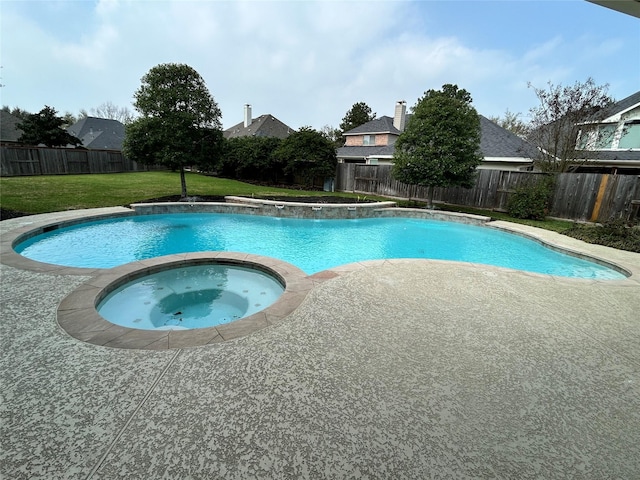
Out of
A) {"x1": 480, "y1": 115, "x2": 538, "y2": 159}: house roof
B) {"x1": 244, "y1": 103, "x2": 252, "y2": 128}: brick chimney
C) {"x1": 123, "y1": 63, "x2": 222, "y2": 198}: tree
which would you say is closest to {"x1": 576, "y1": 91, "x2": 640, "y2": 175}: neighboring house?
{"x1": 480, "y1": 115, "x2": 538, "y2": 159}: house roof

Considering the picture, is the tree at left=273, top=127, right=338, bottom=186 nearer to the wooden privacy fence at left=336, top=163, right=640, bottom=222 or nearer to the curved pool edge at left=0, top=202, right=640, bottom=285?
the wooden privacy fence at left=336, top=163, right=640, bottom=222

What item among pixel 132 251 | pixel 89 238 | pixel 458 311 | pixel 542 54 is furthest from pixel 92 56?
pixel 542 54

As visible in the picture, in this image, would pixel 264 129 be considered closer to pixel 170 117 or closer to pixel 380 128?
pixel 380 128

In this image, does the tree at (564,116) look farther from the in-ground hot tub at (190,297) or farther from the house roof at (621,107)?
the in-ground hot tub at (190,297)

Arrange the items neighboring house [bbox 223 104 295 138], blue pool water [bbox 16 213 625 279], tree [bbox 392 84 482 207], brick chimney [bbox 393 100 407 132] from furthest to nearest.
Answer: neighboring house [bbox 223 104 295 138]
brick chimney [bbox 393 100 407 132]
tree [bbox 392 84 482 207]
blue pool water [bbox 16 213 625 279]

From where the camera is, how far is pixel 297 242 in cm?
851

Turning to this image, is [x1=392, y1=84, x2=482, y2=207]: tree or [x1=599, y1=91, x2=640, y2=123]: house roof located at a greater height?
[x1=599, y1=91, x2=640, y2=123]: house roof

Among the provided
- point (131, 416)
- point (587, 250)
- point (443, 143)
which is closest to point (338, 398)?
point (131, 416)

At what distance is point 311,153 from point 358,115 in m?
27.3

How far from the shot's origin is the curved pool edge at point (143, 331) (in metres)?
2.83

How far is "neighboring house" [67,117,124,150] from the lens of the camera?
29094 mm

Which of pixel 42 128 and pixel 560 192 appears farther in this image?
pixel 42 128

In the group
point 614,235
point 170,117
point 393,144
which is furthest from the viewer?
point 393,144

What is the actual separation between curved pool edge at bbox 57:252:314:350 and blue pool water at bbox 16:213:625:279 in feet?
6.67
